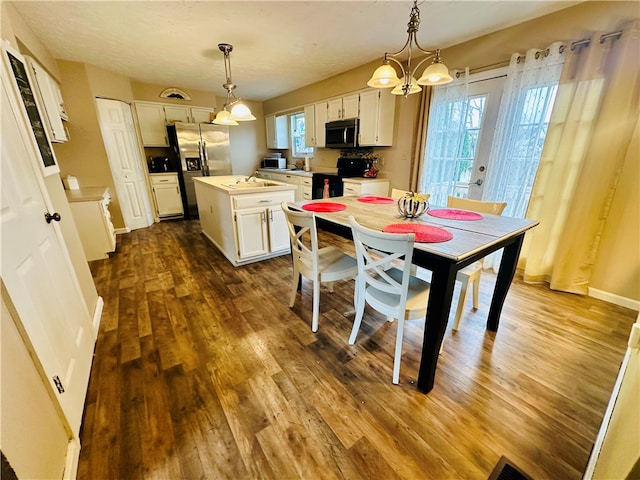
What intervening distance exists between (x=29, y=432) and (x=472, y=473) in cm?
166

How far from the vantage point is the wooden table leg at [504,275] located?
1709 mm

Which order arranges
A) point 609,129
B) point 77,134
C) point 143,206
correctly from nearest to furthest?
point 609,129
point 77,134
point 143,206

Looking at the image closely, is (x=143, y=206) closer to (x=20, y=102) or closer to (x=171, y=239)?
(x=171, y=239)

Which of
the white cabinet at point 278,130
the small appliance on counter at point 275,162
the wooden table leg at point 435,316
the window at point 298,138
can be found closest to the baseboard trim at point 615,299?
the wooden table leg at point 435,316

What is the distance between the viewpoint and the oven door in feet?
13.5

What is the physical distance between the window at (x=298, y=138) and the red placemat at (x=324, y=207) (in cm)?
367

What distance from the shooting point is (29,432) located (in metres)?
0.85

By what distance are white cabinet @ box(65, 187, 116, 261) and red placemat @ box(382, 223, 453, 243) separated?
354 cm

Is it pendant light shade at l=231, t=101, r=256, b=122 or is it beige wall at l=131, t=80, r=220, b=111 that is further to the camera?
beige wall at l=131, t=80, r=220, b=111

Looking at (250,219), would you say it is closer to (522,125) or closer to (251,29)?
(251,29)

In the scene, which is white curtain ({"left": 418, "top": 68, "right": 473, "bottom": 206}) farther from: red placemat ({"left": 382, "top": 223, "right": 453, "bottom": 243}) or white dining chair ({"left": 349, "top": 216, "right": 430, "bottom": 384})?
white dining chair ({"left": 349, "top": 216, "right": 430, "bottom": 384})

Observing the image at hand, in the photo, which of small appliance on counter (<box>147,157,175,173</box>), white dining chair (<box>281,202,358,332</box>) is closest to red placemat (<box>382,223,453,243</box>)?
white dining chair (<box>281,202,358,332</box>)

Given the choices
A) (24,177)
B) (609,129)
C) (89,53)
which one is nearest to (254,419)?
(24,177)

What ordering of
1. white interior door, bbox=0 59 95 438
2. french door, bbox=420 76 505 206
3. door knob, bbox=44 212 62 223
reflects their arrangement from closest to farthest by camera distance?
white interior door, bbox=0 59 95 438 < door knob, bbox=44 212 62 223 < french door, bbox=420 76 505 206
